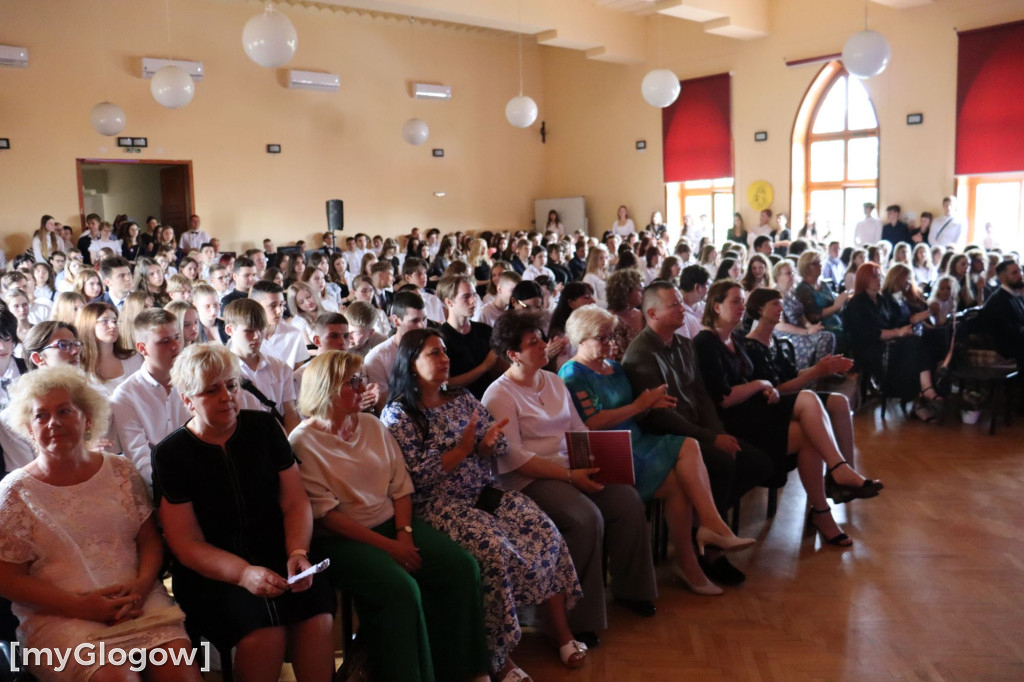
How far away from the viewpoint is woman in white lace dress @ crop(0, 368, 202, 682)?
2.05 m

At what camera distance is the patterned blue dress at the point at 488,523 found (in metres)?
2.67

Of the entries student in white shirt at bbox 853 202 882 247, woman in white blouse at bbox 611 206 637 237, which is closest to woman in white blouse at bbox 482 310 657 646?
student in white shirt at bbox 853 202 882 247

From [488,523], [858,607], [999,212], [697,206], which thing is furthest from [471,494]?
[697,206]

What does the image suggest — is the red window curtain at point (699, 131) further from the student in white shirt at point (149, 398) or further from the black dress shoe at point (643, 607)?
the student in white shirt at point (149, 398)

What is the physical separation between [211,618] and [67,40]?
1160 centimetres

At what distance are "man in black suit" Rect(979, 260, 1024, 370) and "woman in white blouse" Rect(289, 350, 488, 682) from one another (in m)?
4.88

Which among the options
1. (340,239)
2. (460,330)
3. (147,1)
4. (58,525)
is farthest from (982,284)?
(147,1)

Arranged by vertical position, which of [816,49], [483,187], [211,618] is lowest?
[211,618]

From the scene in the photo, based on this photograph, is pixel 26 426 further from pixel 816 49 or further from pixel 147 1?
pixel 816 49

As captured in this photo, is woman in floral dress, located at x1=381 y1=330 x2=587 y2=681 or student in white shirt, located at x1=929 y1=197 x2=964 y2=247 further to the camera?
student in white shirt, located at x1=929 y1=197 x2=964 y2=247

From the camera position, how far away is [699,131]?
47.1 ft

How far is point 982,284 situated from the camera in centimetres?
679

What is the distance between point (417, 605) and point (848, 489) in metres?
2.30

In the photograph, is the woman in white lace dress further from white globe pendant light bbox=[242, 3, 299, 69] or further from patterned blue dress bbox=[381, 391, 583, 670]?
white globe pendant light bbox=[242, 3, 299, 69]
